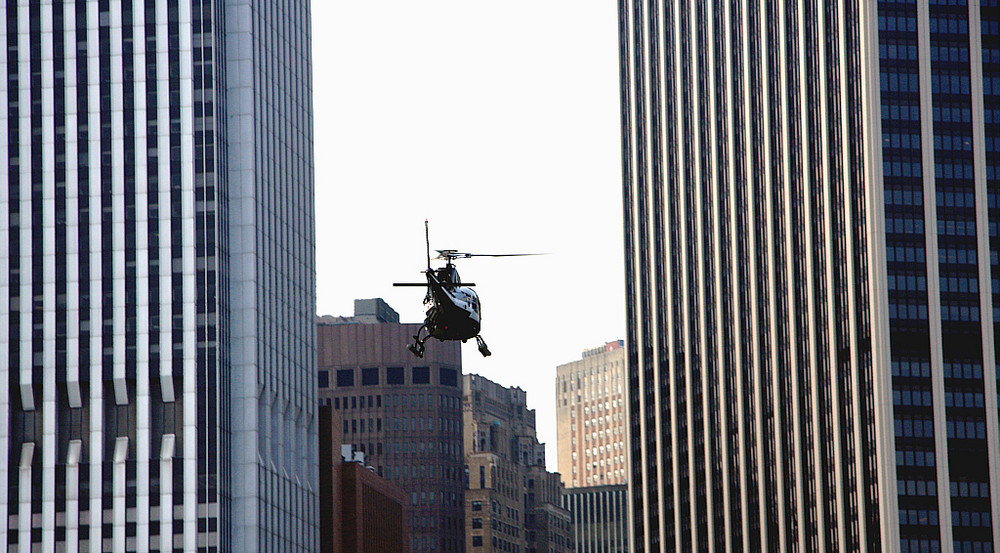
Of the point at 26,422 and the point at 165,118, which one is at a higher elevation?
the point at 165,118

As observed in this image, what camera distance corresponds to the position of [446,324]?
8000cm

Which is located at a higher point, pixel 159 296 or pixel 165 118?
pixel 165 118

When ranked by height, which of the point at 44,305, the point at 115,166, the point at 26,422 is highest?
the point at 115,166

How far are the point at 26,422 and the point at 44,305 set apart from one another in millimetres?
12681

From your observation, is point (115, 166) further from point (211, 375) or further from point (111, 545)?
point (111, 545)

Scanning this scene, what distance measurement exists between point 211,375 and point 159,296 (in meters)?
9.89

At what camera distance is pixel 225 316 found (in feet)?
656

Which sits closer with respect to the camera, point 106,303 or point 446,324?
point 446,324

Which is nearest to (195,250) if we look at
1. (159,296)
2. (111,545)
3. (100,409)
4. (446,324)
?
(159,296)

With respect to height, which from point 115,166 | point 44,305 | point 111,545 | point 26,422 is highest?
point 115,166

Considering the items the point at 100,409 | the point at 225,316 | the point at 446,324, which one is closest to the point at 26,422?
the point at 100,409

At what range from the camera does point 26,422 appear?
19988 centimetres

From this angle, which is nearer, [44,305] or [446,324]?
[446,324]

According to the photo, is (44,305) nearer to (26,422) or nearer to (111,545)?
(26,422)
